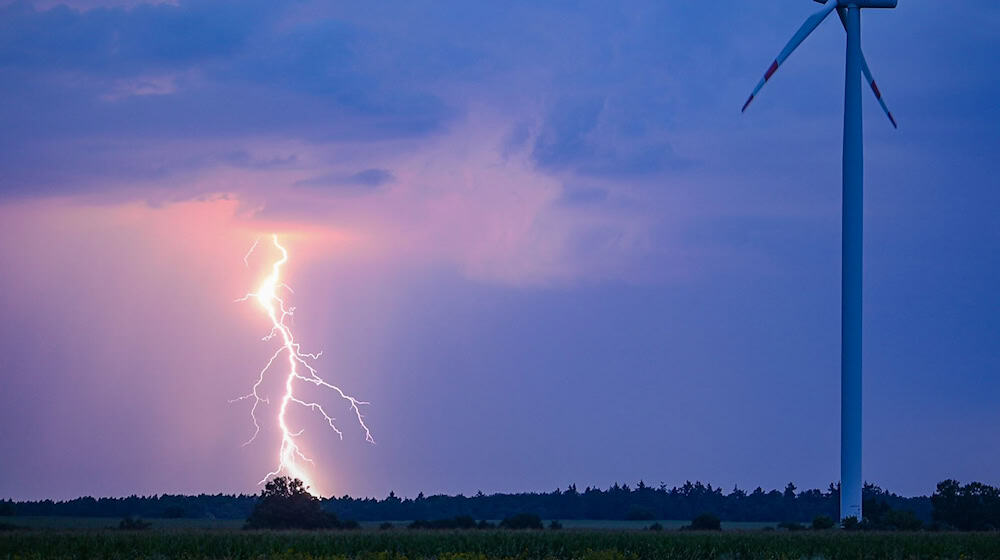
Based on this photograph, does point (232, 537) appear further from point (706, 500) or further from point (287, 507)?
point (706, 500)

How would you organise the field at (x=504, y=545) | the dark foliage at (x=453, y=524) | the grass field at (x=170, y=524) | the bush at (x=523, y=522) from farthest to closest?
the bush at (x=523, y=522) → the dark foliage at (x=453, y=524) → the grass field at (x=170, y=524) → the field at (x=504, y=545)

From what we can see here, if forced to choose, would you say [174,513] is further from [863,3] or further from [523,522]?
[863,3]

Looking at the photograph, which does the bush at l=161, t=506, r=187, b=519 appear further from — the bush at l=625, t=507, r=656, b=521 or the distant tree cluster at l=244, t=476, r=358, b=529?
the bush at l=625, t=507, r=656, b=521

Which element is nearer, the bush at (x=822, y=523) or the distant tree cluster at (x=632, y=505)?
the bush at (x=822, y=523)

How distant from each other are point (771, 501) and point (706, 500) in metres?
8.50

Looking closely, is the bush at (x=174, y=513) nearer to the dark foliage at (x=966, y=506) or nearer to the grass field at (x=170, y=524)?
the grass field at (x=170, y=524)

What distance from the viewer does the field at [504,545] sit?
2292 inches

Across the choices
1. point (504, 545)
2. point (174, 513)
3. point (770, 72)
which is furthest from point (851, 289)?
point (174, 513)

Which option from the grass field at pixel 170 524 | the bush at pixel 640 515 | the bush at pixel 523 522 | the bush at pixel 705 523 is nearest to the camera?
the grass field at pixel 170 524

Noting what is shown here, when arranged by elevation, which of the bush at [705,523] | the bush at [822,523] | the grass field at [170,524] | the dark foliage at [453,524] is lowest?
the grass field at [170,524]

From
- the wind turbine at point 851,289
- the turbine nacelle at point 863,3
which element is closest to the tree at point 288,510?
the wind turbine at point 851,289

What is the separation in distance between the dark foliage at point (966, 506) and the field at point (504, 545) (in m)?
33.5

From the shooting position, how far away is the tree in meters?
96.7

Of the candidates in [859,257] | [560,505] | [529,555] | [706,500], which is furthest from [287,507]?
[706,500]
